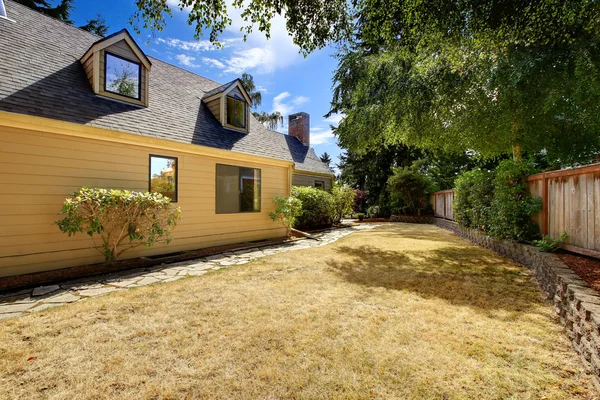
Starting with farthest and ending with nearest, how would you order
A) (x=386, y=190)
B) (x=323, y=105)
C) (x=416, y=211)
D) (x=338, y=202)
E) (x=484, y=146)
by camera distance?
1. (x=323, y=105)
2. (x=386, y=190)
3. (x=416, y=211)
4. (x=338, y=202)
5. (x=484, y=146)

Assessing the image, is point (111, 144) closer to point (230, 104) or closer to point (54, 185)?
point (54, 185)

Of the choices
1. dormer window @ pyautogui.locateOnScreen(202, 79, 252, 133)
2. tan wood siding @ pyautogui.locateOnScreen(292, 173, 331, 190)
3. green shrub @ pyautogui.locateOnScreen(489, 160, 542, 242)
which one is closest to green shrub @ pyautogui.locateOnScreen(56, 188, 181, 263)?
dormer window @ pyautogui.locateOnScreen(202, 79, 252, 133)

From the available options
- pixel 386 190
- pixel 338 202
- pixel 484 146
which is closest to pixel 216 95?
pixel 338 202

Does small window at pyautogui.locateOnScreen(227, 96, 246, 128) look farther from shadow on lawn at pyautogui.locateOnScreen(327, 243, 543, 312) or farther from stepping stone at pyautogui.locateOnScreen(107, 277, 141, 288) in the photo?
stepping stone at pyautogui.locateOnScreen(107, 277, 141, 288)

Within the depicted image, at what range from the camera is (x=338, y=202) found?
1215cm

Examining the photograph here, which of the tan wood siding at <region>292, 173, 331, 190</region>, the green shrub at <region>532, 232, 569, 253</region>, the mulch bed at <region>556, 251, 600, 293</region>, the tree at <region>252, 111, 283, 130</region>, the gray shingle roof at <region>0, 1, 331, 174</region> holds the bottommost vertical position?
the mulch bed at <region>556, 251, 600, 293</region>

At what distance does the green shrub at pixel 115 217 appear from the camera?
448 cm

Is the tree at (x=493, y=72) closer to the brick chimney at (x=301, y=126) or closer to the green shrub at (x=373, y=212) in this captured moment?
the brick chimney at (x=301, y=126)

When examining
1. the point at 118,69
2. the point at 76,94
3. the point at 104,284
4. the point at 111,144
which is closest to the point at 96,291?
the point at 104,284

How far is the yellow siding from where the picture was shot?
14.3 feet

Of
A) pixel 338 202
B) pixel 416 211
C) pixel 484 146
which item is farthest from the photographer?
pixel 416 211

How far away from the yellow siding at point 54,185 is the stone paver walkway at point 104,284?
38.4 inches

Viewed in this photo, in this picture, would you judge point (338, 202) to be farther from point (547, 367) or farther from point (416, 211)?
point (547, 367)

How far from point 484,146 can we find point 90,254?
29.1ft
